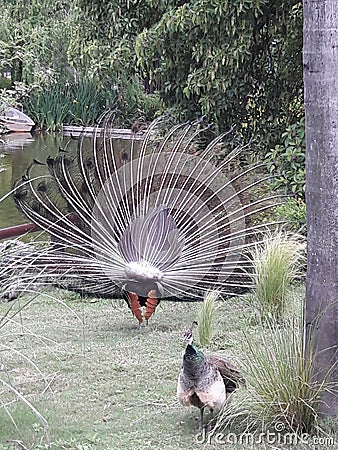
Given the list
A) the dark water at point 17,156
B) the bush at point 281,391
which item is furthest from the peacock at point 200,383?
the dark water at point 17,156

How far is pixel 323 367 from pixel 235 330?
1.86 metres

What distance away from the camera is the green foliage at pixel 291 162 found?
6.89m

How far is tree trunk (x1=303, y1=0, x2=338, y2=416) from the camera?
9.89 ft

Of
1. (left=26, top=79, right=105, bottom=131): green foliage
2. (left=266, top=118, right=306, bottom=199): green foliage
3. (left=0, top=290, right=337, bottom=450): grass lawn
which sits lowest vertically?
(left=0, top=290, right=337, bottom=450): grass lawn

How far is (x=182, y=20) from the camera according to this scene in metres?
7.24

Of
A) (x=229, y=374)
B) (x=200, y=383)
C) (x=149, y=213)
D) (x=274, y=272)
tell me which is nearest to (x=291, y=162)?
(x=149, y=213)

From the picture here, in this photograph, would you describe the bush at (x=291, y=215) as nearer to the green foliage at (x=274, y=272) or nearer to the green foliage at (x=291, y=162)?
the green foliage at (x=291, y=162)

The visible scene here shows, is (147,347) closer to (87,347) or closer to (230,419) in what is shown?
(87,347)

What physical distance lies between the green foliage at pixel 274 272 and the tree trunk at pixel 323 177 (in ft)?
5.81

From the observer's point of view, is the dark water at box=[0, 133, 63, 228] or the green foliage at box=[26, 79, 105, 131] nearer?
the dark water at box=[0, 133, 63, 228]

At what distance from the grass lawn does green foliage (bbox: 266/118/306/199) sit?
5.46 feet

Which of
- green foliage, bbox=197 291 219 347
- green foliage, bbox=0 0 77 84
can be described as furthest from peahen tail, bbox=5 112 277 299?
green foliage, bbox=0 0 77 84

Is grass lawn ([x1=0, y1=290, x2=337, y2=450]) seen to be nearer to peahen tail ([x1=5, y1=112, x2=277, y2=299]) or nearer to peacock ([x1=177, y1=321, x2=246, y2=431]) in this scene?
peacock ([x1=177, y1=321, x2=246, y2=431])

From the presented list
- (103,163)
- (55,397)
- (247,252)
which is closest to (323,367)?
(55,397)
